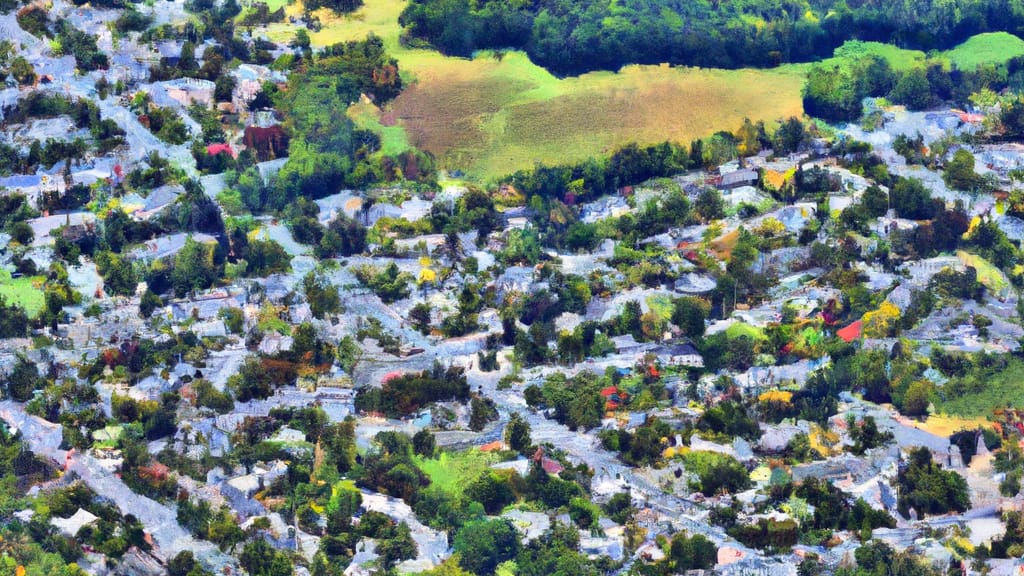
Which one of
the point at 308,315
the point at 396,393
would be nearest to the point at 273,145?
the point at 308,315

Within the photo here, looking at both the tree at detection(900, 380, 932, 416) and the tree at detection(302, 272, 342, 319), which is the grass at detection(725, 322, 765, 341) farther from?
the tree at detection(302, 272, 342, 319)

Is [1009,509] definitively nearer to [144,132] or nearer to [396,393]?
[396,393]

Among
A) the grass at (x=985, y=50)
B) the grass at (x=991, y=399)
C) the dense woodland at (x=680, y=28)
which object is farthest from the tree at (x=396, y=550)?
the grass at (x=985, y=50)

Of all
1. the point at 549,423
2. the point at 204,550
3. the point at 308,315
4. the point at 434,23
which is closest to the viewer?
the point at 204,550

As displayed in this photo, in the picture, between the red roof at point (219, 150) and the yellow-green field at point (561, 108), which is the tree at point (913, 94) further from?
the red roof at point (219, 150)

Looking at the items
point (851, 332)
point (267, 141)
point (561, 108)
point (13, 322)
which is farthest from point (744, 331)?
point (13, 322)

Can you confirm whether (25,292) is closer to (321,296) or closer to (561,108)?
(321,296)

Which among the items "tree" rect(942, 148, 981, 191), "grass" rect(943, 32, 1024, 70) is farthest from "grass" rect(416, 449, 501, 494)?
"grass" rect(943, 32, 1024, 70)
